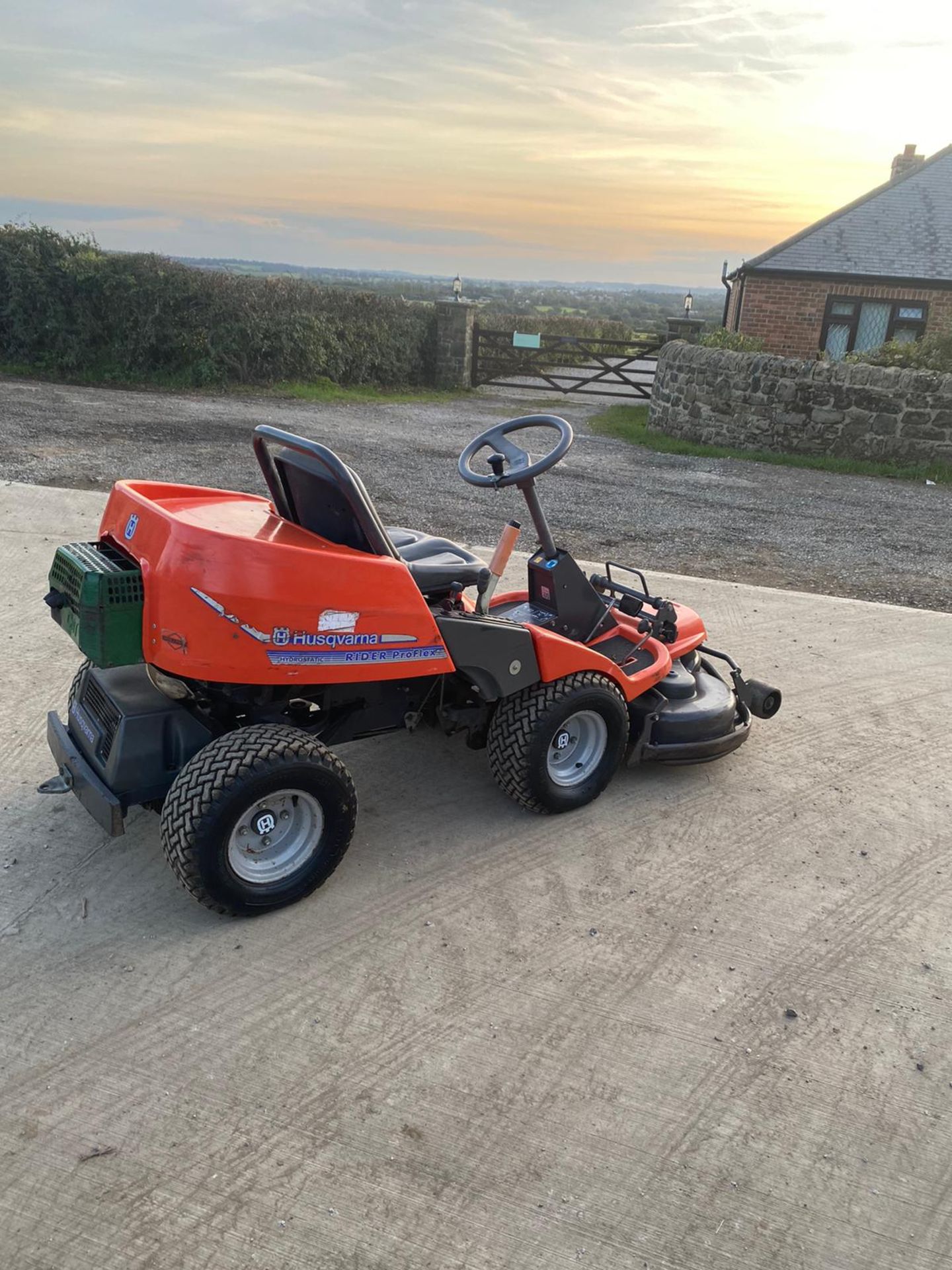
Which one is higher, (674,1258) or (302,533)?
(302,533)

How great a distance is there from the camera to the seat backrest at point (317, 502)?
10.3 feet

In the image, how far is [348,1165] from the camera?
2301 millimetres

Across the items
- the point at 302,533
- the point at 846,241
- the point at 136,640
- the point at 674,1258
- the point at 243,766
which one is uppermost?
the point at 846,241

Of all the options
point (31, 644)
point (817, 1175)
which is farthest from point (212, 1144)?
point (31, 644)

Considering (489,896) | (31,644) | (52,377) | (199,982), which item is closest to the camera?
(199,982)

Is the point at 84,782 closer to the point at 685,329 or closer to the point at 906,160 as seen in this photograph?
the point at 685,329

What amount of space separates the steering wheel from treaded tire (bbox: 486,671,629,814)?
77cm

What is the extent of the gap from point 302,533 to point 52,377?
49.4 feet

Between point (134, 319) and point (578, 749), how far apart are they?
49.1ft

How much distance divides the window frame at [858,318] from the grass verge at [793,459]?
6.89 meters

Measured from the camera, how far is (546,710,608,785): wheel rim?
3.78 meters

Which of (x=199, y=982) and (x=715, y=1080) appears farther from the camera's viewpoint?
(x=199, y=982)

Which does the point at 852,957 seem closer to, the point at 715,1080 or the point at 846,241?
the point at 715,1080

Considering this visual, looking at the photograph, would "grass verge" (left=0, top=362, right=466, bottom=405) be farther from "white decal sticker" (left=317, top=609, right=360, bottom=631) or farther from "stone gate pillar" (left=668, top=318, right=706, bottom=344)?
"white decal sticker" (left=317, top=609, right=360, bottom=631)
